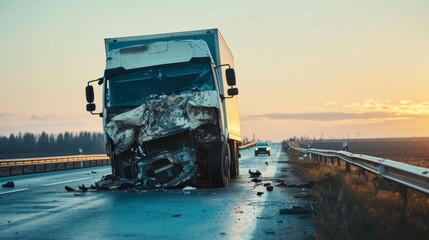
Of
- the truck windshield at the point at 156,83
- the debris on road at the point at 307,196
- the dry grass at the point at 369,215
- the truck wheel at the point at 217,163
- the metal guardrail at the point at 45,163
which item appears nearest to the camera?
the dry grass at the point at 369,215

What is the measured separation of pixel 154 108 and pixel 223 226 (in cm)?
624

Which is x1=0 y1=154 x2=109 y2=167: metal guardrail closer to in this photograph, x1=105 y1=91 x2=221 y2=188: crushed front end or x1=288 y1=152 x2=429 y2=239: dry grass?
x1=105 y1=91 x2=221 y2=188: crushed front end

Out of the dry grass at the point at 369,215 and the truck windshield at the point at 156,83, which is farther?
the truck windshield at the point at 156,83

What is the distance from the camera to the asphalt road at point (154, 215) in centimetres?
712

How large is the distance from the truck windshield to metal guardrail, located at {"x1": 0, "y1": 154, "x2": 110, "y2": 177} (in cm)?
1417

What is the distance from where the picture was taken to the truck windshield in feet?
46.0

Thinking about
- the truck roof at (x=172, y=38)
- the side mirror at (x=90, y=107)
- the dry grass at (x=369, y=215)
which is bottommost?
the dry grass at (x=369, y=215)

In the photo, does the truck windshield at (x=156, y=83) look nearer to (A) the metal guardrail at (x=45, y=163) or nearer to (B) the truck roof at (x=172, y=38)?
(B) the truck roof at (x=172, y=38)

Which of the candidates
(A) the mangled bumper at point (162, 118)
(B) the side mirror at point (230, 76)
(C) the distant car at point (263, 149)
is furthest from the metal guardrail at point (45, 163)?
(C) the distant car at point (263, 149)

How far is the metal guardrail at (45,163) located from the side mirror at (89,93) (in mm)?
12999

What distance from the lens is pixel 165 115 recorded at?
43.9 feet

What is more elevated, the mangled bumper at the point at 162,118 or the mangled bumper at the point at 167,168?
the mangled bumper at the point at 162,118

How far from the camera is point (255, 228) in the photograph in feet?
24.4

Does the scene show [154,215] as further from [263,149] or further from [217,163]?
[263,149]
